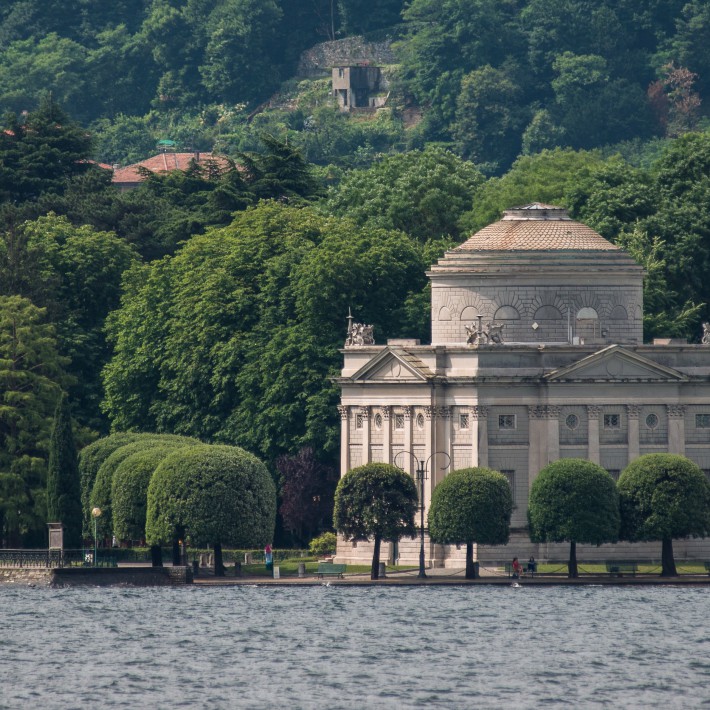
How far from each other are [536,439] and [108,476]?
1941cm

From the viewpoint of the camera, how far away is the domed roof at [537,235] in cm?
17538

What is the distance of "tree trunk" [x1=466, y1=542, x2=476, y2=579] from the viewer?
16175 centimetres

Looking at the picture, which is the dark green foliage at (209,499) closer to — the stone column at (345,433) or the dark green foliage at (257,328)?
the stone column at (345,433)

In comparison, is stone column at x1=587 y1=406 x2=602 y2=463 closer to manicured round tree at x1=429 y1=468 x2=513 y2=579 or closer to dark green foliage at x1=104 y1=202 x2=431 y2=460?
manicured round tree at x1=429 y1=468 x2=513 y2=579

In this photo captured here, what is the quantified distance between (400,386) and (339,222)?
2581cm

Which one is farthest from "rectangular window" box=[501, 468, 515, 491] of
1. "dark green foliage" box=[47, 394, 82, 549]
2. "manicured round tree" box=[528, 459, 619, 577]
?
"dark green foliage" box=[47, 394, 82, 549]

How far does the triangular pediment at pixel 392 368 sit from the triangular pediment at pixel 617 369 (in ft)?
20.8

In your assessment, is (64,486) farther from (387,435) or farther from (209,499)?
(387,435)

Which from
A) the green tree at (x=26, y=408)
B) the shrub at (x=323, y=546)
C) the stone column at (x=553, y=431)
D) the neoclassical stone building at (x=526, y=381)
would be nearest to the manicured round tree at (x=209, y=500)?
the neoclassical stone building at (x=526, y=381)

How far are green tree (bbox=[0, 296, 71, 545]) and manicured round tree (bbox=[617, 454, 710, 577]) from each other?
29088 mm

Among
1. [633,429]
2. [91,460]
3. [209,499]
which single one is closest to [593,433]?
[633,429]

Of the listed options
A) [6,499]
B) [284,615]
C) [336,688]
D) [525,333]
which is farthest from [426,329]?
[336,688]

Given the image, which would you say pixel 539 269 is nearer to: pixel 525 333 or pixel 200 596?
pixel 525 333

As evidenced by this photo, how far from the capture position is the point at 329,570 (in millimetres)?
166125
